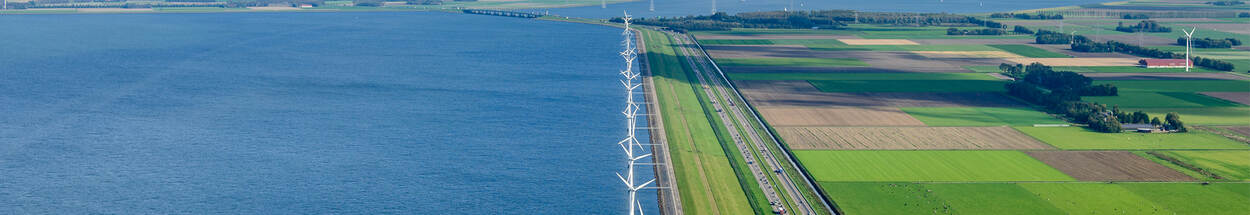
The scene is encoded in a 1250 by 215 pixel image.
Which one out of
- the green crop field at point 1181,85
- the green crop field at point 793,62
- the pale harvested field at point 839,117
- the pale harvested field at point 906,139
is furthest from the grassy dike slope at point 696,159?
the green crop field at point 1181,85

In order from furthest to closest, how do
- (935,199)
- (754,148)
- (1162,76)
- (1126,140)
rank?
(1162,76) → (1126,140) → (754,148) → (935,199)

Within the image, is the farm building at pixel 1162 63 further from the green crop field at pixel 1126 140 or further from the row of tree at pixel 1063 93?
the green crop field at pixel 1126 140

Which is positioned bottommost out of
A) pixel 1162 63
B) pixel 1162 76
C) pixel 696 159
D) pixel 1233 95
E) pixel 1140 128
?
pixel 1140 128

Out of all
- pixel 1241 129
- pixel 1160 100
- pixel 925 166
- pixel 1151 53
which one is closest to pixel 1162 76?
pixel 1160 100

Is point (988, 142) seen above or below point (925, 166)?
above

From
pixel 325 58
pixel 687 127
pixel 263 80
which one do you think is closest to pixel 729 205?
pixel 687 127

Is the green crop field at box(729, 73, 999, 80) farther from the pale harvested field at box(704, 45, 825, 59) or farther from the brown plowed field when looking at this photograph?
the brown plowed field

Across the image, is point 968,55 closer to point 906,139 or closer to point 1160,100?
point 1160,100
